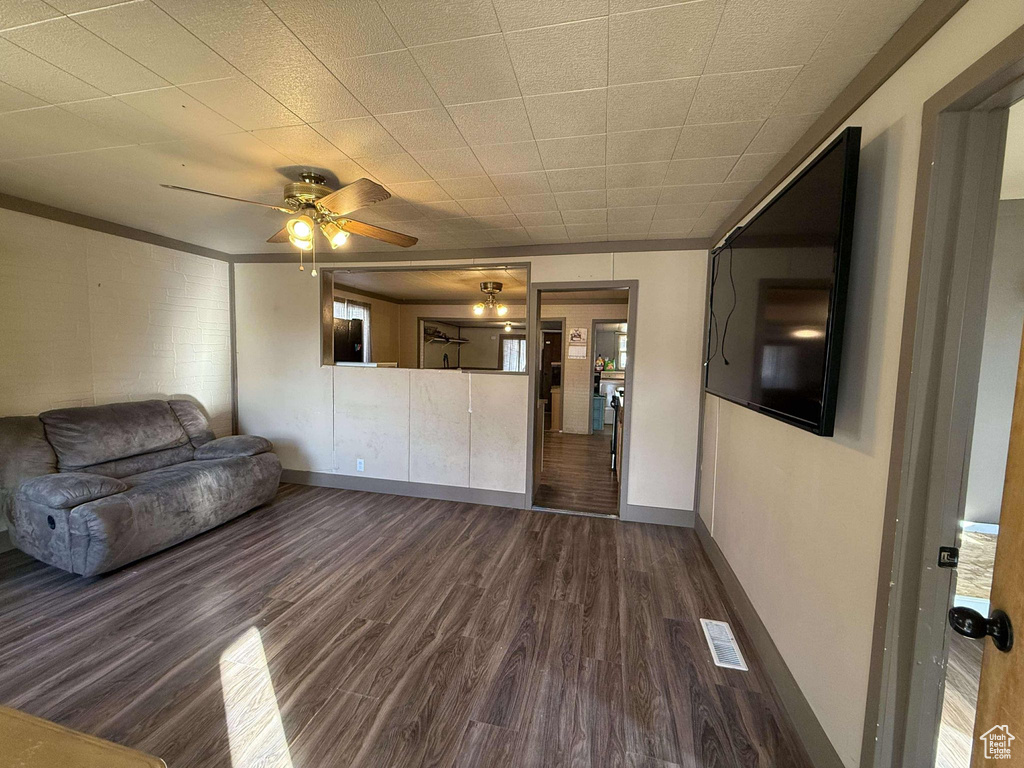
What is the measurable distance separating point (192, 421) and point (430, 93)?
3.87 m

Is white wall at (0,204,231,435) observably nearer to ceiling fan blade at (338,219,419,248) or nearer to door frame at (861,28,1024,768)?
ceiling fan blade at (338,219,419,248)

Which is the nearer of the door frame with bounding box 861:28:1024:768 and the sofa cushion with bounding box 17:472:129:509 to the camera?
the door frame with bounding box 861:28:1024:768

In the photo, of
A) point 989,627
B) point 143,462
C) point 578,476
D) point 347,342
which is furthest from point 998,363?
point 143,462

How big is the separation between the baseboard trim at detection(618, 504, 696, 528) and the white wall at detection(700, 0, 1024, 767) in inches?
68.0

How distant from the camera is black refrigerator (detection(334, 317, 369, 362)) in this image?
16.2 feet

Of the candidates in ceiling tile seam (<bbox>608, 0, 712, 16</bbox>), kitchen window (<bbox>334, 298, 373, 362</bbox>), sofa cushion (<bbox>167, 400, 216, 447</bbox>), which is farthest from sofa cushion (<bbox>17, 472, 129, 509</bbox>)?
ceiling tile seam (<bbox>608, 0, 712, 16</bbox>)

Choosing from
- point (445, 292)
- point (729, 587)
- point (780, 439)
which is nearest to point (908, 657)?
point (780, 439)

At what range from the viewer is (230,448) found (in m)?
3.61

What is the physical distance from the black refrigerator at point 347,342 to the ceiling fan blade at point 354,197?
2906 millimetres

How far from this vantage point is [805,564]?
1.59 metres

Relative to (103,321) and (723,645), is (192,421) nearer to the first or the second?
(103,321)

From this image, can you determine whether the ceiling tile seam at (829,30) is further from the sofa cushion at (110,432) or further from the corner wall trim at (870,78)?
the sofa cushion at (110,432)

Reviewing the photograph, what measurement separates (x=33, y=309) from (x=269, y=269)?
181cm

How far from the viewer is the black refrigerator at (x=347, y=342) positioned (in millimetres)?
4941
